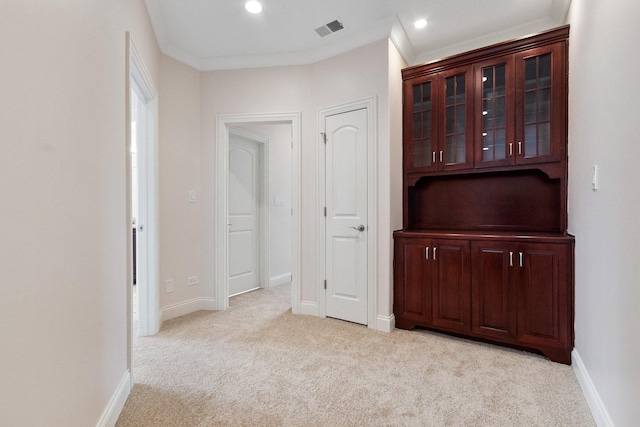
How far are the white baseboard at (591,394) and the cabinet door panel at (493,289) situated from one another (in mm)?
382


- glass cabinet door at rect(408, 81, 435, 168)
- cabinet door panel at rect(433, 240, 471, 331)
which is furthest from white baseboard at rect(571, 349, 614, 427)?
glass cabinet door at rect(408, 81, 435, 168)

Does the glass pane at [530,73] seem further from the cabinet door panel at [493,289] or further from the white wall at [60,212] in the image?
the white wall at [60,212]

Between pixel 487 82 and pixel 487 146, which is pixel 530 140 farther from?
pixel 487 82

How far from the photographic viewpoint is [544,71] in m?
2.44

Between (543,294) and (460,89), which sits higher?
(460,89)

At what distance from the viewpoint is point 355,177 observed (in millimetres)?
2936

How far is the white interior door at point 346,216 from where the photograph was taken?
2891 millimetres

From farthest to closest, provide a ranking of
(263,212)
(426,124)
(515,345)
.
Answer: (263,212), (426,124), (515,345)

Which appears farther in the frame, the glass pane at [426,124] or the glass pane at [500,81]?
the glass pane at [426,124]

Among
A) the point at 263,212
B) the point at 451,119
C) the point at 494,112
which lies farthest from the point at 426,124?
the point at 263,212

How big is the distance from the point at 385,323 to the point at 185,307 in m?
2.01

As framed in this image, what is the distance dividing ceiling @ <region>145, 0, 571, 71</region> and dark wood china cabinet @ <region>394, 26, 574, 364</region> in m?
0.30

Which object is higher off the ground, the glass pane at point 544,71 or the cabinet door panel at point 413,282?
the glass pane at point 544,71

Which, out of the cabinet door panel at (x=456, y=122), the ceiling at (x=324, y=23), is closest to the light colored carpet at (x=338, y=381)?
the cabinet door panel at (x=456, y=122)
